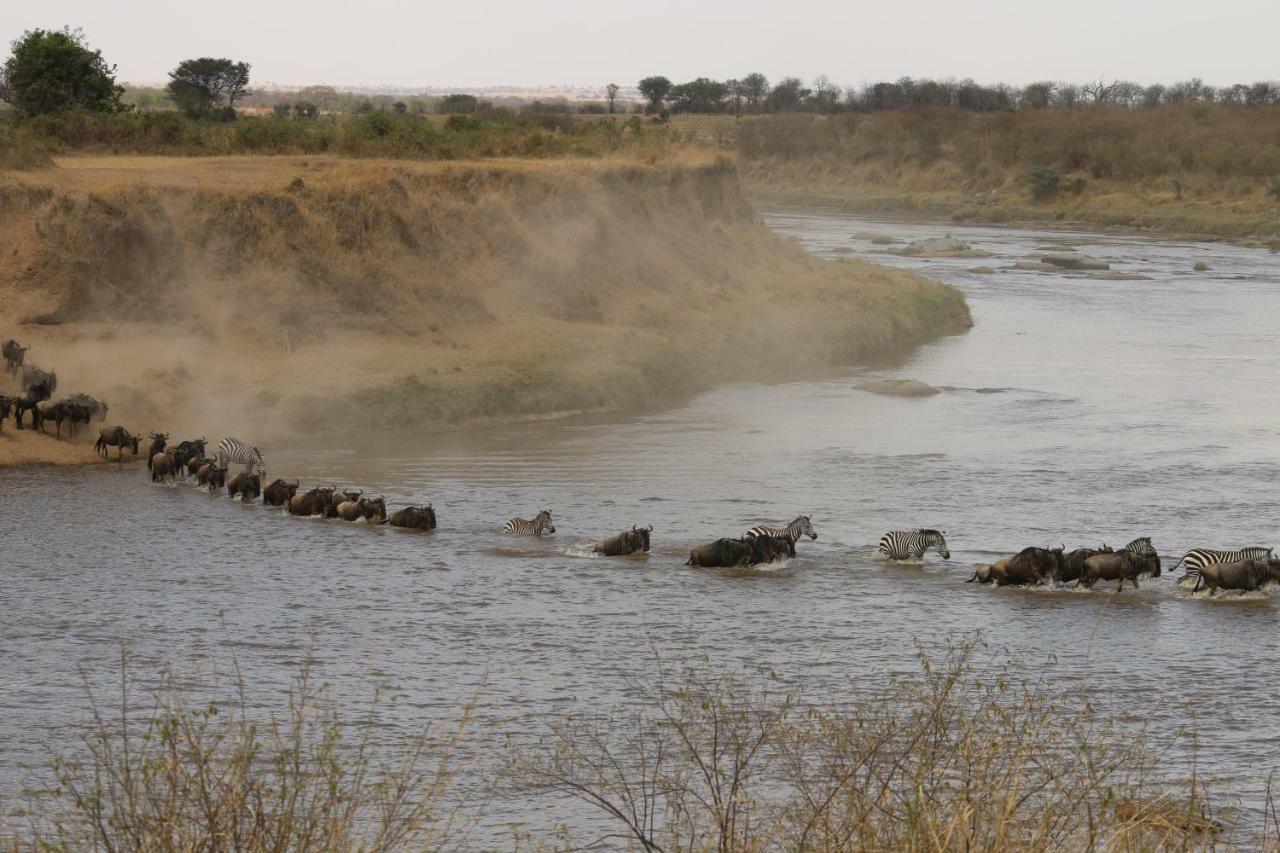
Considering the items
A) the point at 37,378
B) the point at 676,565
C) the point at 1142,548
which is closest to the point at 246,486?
the point at 37,378

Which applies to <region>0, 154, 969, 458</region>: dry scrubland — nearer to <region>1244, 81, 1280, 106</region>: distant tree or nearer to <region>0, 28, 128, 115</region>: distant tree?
<region>0, 28, 128, 115</region>: distant tree

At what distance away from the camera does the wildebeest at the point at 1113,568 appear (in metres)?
17.6

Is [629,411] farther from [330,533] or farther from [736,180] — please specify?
[736,180]

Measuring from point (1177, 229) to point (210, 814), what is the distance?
74726mm

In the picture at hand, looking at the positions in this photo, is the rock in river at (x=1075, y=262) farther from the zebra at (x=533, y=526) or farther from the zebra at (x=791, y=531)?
the zebra at (x=533, y=526)

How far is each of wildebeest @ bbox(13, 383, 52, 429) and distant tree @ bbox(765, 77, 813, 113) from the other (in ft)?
382

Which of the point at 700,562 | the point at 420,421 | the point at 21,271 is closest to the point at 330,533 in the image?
the point at 700,562

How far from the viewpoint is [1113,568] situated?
17672mm

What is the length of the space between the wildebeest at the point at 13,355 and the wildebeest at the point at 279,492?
6.80 metres

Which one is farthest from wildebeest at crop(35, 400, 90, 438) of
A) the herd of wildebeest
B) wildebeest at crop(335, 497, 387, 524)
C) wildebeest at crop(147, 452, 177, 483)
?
wildebeest at crop(335, 497, 387, 524)

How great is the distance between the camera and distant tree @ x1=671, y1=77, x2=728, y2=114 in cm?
13788

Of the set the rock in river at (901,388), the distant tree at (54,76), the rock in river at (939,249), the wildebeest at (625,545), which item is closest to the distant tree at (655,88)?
the rock in river at (939,249)

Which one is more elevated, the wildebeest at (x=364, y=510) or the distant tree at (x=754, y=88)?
the distant tree at (x=754, y=88)

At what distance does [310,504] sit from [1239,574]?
11.5 metres
